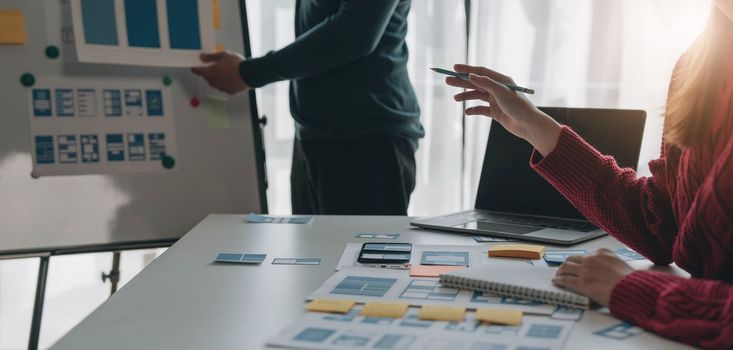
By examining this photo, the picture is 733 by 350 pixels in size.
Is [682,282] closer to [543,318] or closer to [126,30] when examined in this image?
[543,318]

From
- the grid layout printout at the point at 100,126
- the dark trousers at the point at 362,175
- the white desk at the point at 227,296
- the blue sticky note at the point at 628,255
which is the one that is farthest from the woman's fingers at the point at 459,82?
the grid layout printout at the point at 100,126

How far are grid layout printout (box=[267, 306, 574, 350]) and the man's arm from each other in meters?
0.94

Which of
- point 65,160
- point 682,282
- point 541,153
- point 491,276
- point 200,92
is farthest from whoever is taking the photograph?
point 200,92

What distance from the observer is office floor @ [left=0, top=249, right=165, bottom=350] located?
2.44m

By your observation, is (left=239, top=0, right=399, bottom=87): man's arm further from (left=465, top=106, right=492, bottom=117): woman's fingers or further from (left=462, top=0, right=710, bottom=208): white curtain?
(left=462, top=0, right=710, bottom=208): white curtain

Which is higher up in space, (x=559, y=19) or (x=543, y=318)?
(x=559, y=19)

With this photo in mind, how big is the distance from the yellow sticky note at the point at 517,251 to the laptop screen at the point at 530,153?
331 mm

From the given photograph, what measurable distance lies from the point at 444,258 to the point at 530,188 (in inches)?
17.8

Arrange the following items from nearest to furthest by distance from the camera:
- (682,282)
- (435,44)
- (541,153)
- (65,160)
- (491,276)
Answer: (682,282), (491,276), (541,153), (65,160), (435,44)

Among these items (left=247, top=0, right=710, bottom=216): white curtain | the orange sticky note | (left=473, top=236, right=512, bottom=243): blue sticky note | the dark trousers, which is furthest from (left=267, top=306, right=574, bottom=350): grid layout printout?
(left=247, top=0, right=710, bottom=216): white curtain

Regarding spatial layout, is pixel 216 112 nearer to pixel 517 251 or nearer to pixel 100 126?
pixel 100 126

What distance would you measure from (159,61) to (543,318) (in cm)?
125

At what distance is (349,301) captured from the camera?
0.87m

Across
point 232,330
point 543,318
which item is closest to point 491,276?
point 543,318
